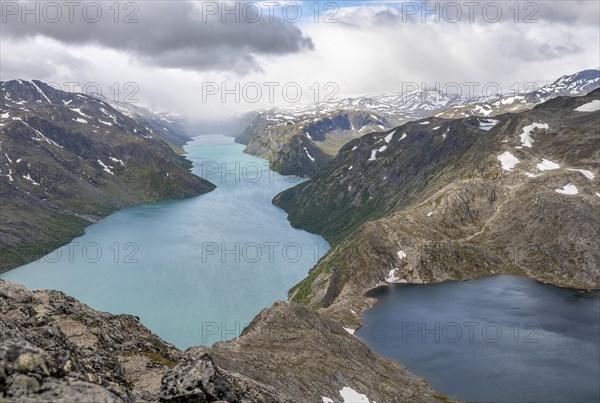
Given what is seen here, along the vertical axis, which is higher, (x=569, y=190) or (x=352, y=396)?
(x=569, y=190)

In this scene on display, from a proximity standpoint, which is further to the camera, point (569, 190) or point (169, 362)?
point (569, 190)

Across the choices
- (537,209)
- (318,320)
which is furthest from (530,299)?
(318,320)

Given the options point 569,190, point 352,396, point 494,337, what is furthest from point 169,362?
point 569,190

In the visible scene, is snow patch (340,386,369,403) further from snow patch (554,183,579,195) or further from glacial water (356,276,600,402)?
snow patch (554,183,579,195)

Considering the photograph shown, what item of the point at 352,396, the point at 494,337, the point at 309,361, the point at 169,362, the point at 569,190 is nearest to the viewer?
the point at 169,362

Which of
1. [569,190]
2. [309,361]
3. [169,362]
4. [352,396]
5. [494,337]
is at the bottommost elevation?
[494,337]

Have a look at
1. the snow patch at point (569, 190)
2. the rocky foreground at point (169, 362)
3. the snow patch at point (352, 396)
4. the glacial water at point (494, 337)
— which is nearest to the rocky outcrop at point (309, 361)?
the rocky foreground at point (169, 362)

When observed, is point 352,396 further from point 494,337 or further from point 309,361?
point 494,337
